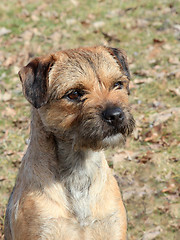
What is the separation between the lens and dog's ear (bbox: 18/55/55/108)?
4.24m

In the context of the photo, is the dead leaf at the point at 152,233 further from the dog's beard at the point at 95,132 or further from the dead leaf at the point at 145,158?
the dog's beard at the point at 95,132

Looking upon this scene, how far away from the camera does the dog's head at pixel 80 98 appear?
417 centimetres

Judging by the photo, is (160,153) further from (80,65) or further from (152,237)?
(80,65)

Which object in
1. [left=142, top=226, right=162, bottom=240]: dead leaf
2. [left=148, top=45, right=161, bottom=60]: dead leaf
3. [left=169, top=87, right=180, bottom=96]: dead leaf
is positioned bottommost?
[left=142, top=226, right=162, bottom=240]: dead leaf

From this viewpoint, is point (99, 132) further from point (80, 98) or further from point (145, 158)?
point (145, 158)

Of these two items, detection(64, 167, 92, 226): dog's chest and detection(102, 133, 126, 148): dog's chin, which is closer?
detection(102, 133, 126, 148): dog's chin

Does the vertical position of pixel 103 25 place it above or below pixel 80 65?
below

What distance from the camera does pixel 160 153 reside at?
7.03 m

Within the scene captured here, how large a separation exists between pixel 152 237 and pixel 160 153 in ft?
5.22

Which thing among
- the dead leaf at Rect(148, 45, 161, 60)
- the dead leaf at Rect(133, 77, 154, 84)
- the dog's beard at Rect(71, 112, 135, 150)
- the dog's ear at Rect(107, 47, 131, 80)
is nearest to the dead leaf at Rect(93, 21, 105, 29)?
the dead leaf at Rect(148, 45, 161, 60)

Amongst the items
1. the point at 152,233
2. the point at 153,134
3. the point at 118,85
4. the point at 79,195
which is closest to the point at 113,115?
the point at 118,85

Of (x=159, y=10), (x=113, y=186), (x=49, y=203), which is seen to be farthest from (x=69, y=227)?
(x=159, y=10)

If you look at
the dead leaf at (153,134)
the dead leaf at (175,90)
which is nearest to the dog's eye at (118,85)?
the dead leaf at (153,134)

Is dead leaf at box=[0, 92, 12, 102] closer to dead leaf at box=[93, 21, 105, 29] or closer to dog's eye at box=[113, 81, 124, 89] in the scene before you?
dead leaf at box=[93, 21, 105, 29]
